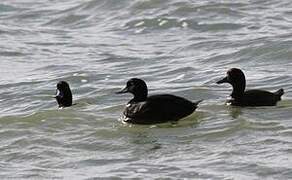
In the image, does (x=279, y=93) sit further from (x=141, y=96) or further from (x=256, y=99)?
(x=141, y=96)

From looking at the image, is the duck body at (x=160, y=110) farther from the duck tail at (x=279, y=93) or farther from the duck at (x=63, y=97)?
the duck at (x=63, y=97)

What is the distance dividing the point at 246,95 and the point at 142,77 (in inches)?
141

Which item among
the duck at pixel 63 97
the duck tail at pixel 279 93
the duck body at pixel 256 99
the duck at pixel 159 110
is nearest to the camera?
the duck at pixel 159 110

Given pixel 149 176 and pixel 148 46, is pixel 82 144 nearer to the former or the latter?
pixel 149 176

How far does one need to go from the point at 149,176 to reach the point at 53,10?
55.7ft

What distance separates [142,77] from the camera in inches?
709

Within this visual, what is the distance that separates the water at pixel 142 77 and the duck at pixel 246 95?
0.40 feet

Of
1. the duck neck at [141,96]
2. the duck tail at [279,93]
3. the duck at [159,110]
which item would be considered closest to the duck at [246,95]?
the duck tail at [279,93]

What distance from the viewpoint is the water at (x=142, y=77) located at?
39.2ft

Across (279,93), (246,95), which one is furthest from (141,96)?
(279,93)

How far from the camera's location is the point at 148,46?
70.7 feet

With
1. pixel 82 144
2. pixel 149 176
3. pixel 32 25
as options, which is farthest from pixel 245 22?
pixel 149 176

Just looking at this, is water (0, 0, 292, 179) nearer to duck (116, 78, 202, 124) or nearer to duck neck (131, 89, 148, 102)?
duck (116, 78, 202, 124)

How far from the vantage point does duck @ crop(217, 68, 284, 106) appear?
1455 centimetres
